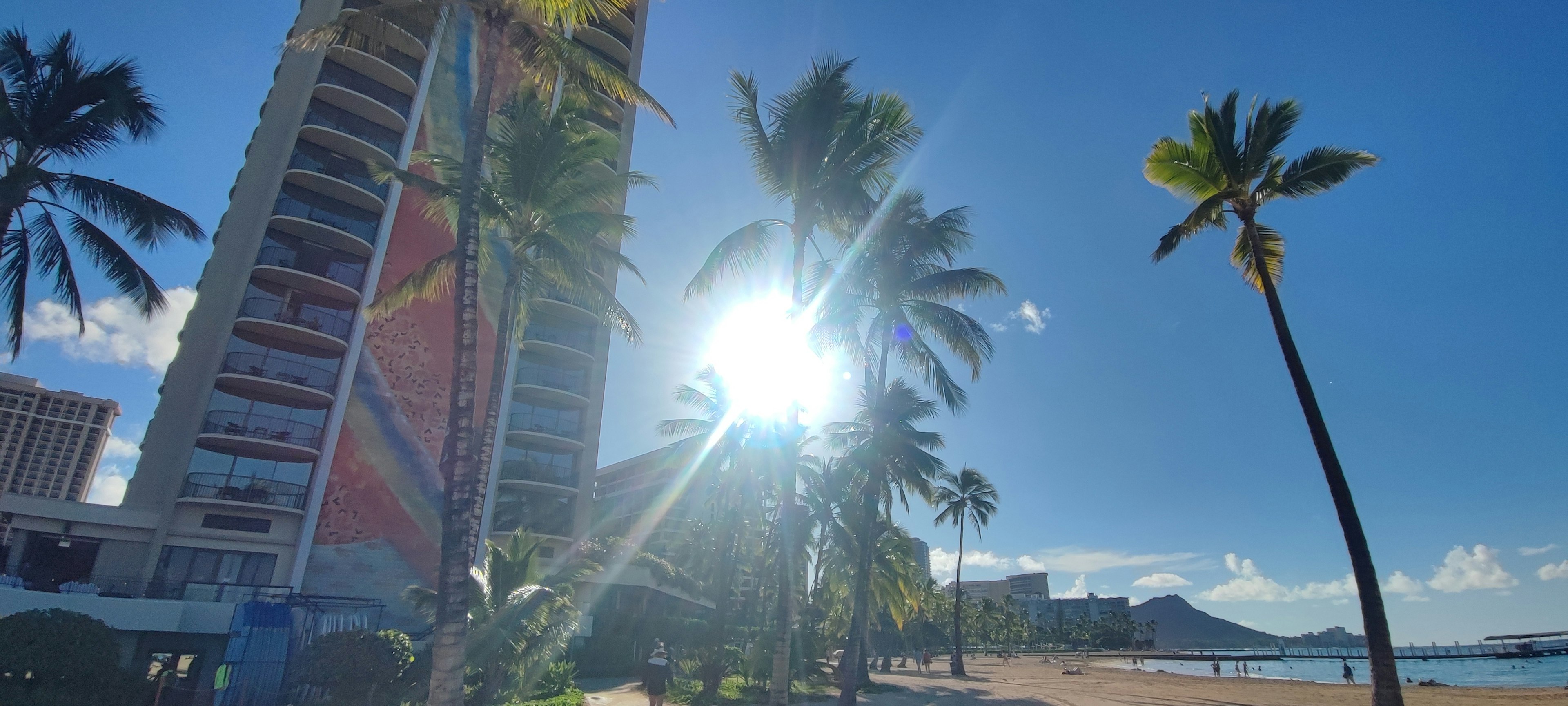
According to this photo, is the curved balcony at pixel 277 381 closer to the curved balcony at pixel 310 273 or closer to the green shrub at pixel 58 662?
the curved balcony at pixel 310 273

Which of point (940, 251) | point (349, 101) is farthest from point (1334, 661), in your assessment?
point (349, 101)

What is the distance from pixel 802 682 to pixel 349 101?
34.0m

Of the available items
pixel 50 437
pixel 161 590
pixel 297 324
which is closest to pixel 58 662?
pixel 161 590

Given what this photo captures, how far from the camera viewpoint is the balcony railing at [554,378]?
3491 centimetres

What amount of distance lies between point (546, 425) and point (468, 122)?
82.6ft

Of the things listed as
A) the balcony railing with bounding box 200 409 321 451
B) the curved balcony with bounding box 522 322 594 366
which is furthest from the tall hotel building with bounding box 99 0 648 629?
the curved balcony with bounding box 522 322 594 366

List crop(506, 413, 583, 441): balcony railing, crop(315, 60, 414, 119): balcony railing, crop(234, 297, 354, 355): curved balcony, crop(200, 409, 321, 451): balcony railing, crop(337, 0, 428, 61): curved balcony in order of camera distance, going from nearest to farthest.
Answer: crop(337, 0, 428, 61): curved balcony, crop(200, 409, 321, 451): balcony railing, crop(234, 297, 354, 355): curved balcony, crop(315, 60, 414, 119): balcony railing, crop(506, 413, 583, 441): balcony railing

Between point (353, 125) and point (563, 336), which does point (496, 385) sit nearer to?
point (563, 336)

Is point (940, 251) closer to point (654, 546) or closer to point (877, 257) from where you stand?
point (877, 257)

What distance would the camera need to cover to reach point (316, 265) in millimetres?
29984

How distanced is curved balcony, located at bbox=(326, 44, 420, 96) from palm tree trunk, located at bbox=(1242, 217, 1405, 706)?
35857 millimetres

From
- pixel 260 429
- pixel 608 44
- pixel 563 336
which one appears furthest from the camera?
pixel 608 44

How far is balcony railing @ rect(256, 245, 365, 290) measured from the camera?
1138 inches

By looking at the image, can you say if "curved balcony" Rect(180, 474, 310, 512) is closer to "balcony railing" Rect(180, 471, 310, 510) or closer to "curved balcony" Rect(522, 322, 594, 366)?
"balcony railing" Rect(180, 471, 310, 510)
